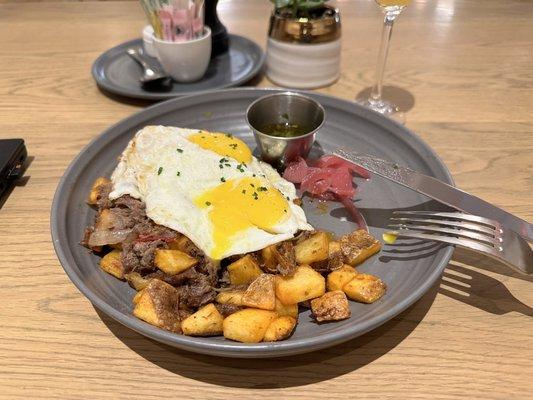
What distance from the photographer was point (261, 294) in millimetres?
1601

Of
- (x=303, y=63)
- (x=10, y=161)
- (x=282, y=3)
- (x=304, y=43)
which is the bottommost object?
(x=10, y=161)

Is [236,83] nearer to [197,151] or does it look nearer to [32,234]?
[197,151]

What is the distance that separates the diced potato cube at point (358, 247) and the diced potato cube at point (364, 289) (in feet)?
0.48

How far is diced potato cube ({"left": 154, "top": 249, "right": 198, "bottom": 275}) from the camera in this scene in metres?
1.72

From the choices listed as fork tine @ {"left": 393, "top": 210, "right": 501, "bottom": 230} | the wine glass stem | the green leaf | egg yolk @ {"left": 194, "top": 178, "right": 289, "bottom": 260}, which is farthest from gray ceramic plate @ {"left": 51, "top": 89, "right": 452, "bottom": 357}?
the green leaf

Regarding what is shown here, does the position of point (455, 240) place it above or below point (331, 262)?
above

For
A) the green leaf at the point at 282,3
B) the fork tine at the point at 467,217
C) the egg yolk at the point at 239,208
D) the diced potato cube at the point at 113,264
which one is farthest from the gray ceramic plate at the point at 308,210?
the green leaf at the point at 282,3

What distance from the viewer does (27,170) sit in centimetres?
245

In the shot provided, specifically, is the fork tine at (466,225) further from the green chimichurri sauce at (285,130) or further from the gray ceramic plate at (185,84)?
the gray ceramic plate at (185,84)

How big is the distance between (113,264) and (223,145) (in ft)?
2.34

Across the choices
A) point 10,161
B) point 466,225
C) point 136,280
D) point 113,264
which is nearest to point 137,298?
point 136,280

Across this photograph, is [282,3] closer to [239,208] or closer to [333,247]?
[239,208]

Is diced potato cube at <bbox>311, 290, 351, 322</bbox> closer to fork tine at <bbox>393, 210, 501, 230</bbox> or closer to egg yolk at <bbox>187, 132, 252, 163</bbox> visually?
fork tine at <bbox>393, 210, 501, 230</bbox>

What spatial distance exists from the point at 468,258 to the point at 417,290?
494 mm
